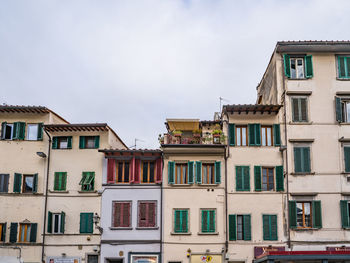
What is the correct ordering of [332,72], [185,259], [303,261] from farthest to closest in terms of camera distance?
[332,72], [185,259], [303,261]

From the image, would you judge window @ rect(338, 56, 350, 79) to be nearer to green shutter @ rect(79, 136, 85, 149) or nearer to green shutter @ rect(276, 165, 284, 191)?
green shutter @ rect(276, 165, 284, 191)

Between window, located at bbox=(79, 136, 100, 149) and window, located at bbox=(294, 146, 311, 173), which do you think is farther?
window, located at bbox=(79, 136, 100, 149)

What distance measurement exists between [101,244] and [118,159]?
231 inches

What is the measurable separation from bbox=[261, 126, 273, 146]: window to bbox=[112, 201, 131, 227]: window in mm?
10266

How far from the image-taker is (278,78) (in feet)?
112

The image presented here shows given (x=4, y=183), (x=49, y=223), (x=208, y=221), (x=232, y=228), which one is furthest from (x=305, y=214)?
(x=4, y=183)

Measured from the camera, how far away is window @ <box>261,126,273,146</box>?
33.6 metres

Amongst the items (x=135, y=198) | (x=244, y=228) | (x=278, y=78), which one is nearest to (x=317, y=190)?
(x=244, y=228)

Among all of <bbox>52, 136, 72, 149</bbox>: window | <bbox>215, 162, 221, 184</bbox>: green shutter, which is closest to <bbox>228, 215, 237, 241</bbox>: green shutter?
<bbox>215, 162, 221, 184</bbox>: green shutter

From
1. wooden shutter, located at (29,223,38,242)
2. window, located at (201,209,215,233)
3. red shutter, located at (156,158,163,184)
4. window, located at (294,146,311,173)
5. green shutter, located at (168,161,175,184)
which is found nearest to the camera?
window, located at (201,209,215,233)

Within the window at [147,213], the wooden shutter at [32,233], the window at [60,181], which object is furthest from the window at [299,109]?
the wooden shutter at [32,233]

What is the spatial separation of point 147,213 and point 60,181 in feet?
21.3

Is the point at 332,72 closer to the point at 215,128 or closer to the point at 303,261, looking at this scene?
the point at 215,128

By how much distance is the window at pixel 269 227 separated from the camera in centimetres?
3195
